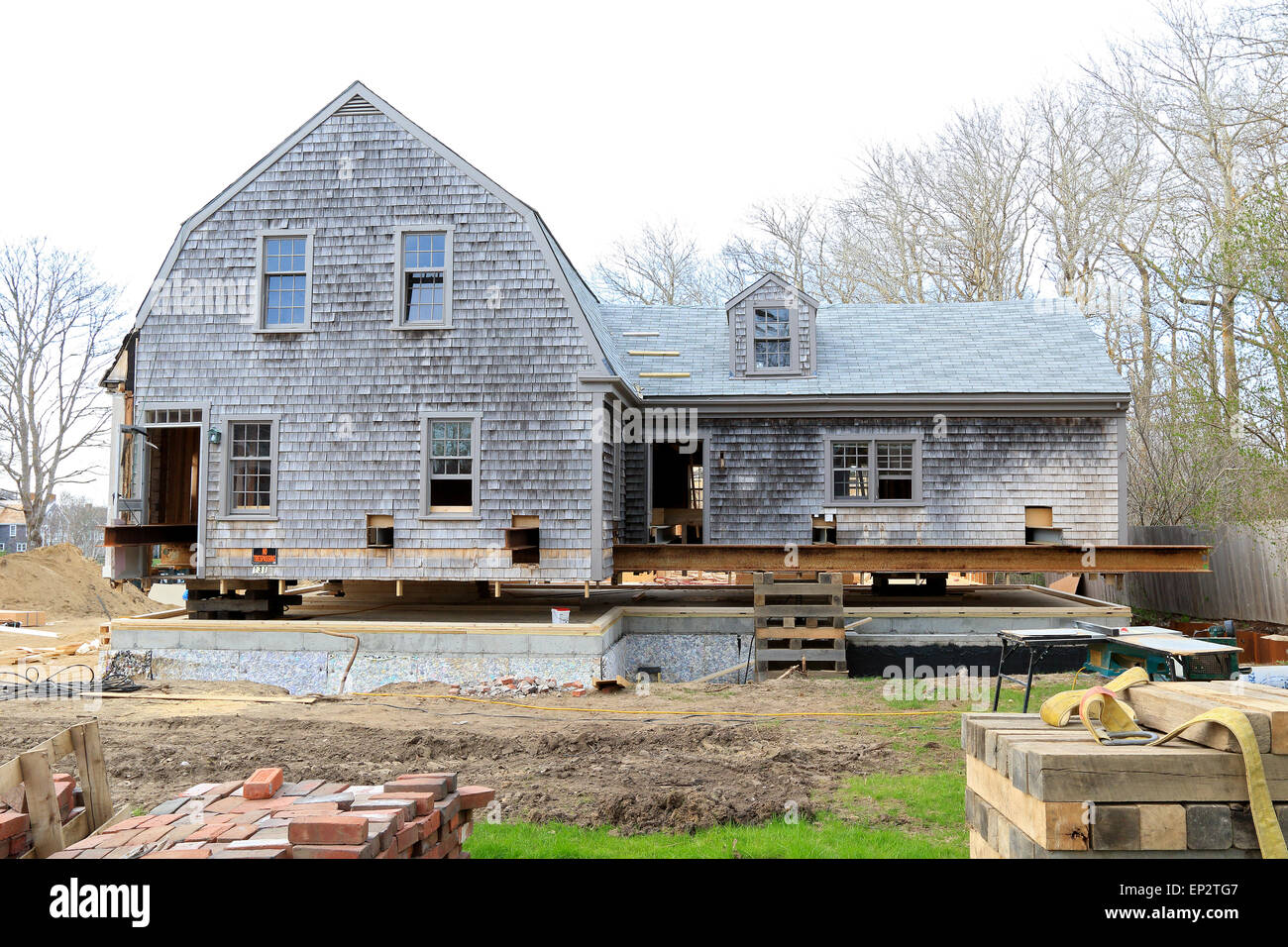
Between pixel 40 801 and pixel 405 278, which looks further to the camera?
pixel 405 278

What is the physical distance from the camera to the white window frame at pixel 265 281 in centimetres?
1452

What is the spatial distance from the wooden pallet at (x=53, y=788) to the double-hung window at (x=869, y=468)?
12994 millimetres

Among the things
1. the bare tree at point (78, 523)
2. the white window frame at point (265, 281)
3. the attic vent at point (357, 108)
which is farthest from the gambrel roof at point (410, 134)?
the bare tree at point (78, 523)

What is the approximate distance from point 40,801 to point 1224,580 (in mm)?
19457

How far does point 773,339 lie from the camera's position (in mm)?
17062

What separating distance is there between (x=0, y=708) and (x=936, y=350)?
1650cm

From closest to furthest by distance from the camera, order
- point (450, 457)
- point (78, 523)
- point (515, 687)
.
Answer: point (515, 687), point (450, 457), point (78, 523)

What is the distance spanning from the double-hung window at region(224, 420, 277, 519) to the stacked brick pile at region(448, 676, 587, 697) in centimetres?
490

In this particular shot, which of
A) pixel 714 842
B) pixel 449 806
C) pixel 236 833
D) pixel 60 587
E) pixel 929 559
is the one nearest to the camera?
pixel 236 833

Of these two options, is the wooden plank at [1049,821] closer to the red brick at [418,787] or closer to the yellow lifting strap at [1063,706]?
the yellow lifting strap at [1063,706]

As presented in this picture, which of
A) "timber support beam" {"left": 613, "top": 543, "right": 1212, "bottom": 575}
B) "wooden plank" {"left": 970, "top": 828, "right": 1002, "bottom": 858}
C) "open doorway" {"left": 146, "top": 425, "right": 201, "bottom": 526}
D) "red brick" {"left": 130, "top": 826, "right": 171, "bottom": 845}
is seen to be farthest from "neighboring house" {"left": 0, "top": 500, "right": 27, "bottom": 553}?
"wooden plank" {"left": 970, "top": 828, "right": 1002, "bottom": 858}

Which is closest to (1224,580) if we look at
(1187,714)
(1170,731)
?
(1187,714)

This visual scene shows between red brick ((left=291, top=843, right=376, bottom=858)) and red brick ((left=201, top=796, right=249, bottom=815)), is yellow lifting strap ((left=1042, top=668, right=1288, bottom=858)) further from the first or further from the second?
red brick ((left=201, top=796, right=249, bottom=815))

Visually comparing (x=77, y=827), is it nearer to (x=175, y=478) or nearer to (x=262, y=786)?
(x=262, y=786)
